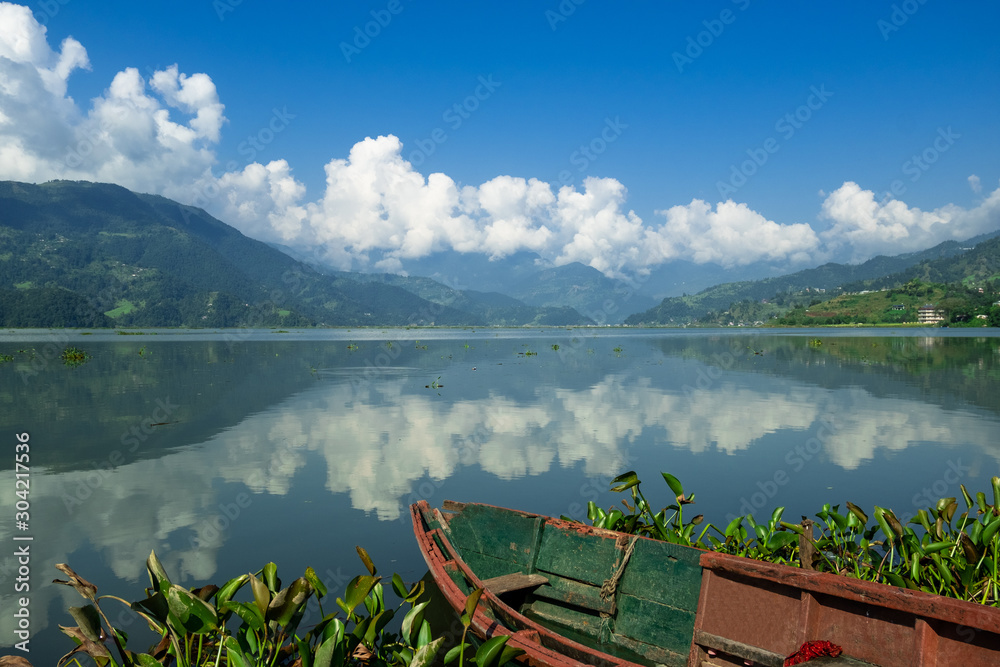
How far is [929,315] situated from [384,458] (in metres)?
209

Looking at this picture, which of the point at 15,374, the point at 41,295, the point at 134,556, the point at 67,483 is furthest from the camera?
the point at 41,295

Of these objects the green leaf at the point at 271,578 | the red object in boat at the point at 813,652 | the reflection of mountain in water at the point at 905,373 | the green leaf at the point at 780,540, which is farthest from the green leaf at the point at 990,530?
the reflection of mountain in water at the point at 905,373

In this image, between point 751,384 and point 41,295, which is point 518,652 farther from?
point 41,295

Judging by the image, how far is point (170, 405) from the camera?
26.4 meters

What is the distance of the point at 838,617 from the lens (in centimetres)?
511

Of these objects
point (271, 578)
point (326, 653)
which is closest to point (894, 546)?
point (326, 653)

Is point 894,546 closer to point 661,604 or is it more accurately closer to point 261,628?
point 661,604

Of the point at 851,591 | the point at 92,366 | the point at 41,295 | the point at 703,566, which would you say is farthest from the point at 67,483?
the point at 41,295

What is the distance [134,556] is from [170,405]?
1840 cm

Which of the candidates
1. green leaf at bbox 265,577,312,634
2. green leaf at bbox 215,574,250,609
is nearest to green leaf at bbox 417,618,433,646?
green leaf at bbox 265,577,312,634

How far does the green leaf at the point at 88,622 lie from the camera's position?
4.75 m

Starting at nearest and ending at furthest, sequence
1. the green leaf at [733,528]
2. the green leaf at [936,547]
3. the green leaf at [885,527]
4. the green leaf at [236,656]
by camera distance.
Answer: the green leaf at [236,656]
the green leaf at [936,547]
the green leaf at [885,527]
the green leaf at [733,528]

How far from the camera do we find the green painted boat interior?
655 cm

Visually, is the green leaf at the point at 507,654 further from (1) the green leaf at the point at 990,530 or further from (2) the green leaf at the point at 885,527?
(1) the green leaf at the point at 990,530
